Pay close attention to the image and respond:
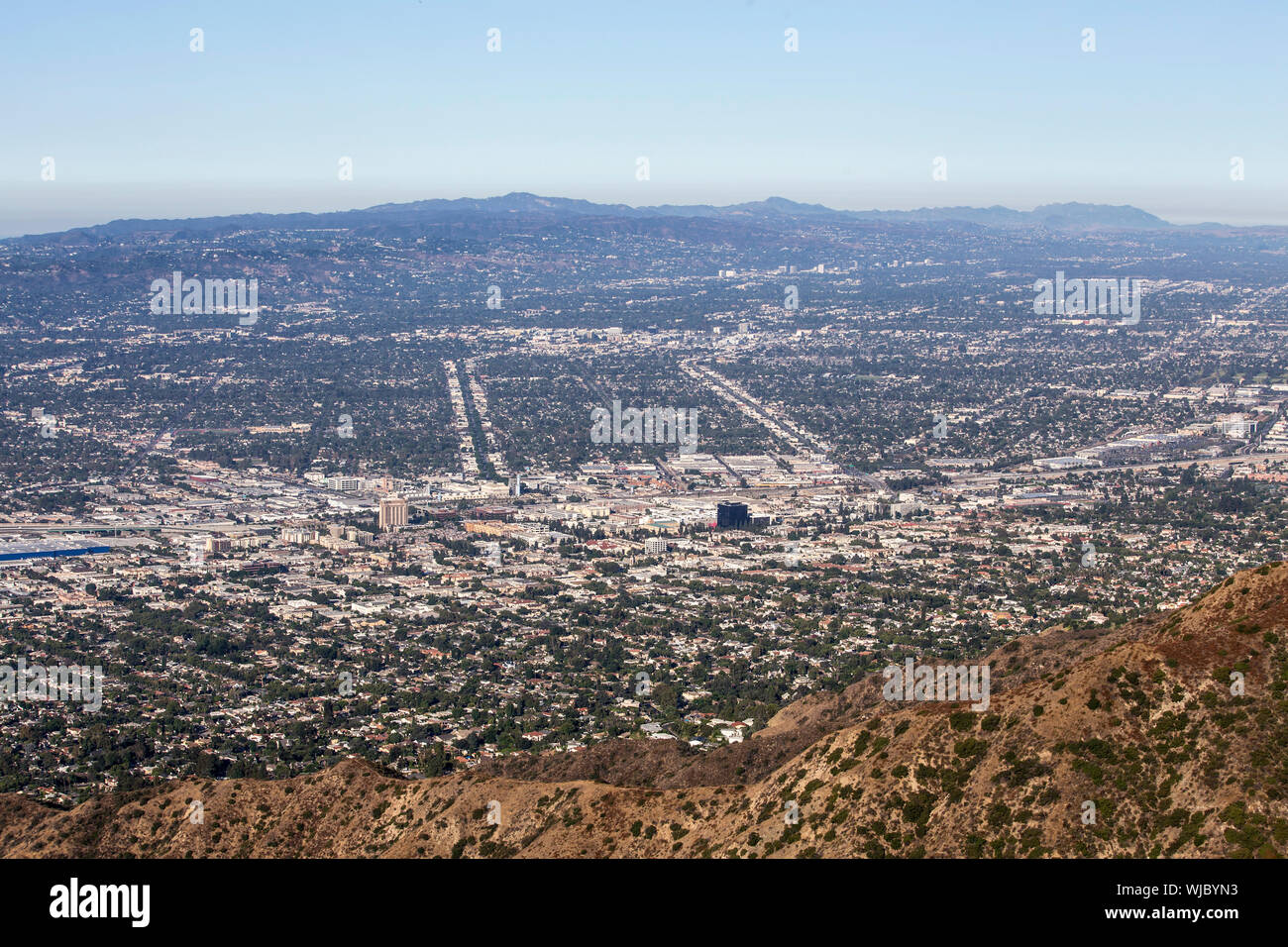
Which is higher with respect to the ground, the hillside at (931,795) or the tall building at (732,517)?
the hillside at (931,795)

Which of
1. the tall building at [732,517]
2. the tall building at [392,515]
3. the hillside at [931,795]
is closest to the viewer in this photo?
the hillside at [931,795]

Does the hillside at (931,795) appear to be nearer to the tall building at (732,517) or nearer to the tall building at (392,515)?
the tall building at (732,517)

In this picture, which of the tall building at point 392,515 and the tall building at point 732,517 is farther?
the tall building at point 732,517

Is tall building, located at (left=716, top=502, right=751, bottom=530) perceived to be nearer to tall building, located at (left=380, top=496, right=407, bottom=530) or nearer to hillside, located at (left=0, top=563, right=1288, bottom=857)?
tall building, located at (left=380, top=496, right=407, bottom=530)

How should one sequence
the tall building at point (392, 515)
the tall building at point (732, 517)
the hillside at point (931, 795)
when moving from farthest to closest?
1. the tall building at point (732, 517)
2. the tall building at point (392, 515)
3. the hillside at point (931, 795)

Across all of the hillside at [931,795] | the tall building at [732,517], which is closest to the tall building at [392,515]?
the tall building at [732,517]

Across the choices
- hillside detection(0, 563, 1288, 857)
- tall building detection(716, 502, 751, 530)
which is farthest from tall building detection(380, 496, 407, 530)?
hillside detection(0, 563, 1288, 857)

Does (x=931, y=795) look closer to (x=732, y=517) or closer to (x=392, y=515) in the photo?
(x=732, y=517)
